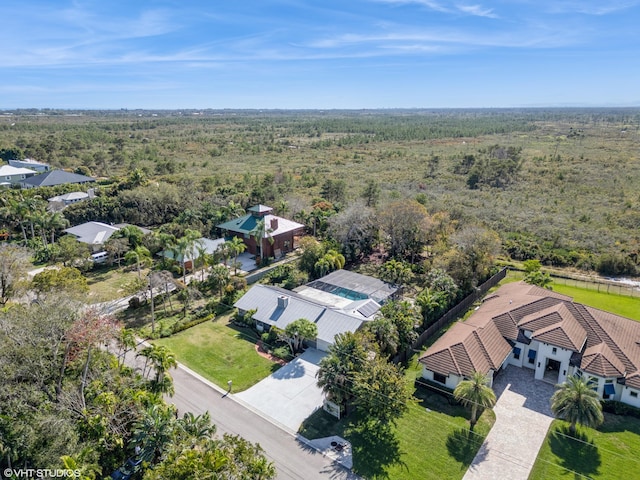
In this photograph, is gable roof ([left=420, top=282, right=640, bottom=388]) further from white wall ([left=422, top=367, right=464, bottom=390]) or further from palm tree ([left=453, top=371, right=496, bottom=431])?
palm tree ([left=453, top=371, right=496, bottom=431])

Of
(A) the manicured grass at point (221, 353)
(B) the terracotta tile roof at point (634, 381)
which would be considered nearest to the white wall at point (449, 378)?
(B) the terracotta tile roof at point (634, 381)

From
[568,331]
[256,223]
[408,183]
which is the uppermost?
[408,183]

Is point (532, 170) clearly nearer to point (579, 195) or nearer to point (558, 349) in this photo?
point (579, 195)

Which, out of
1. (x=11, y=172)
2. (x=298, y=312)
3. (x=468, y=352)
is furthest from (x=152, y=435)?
(x=11, y=172)

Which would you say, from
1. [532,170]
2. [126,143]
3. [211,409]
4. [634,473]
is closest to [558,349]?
[634,473]

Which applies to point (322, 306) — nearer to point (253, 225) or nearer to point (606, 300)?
point (253, 225)

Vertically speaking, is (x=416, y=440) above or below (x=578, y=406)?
below
